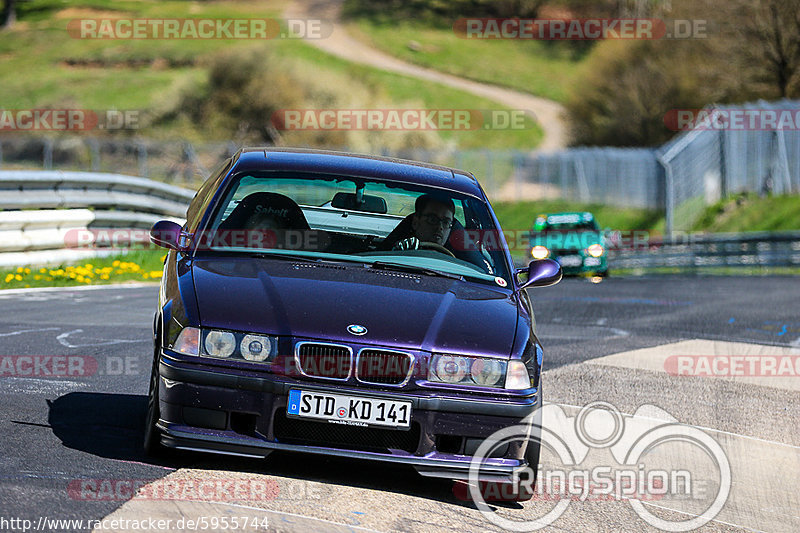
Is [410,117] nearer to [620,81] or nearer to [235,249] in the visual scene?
[620,81]

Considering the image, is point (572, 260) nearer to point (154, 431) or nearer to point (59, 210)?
point (59, 210)

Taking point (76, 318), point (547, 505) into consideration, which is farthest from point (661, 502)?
point (76, 318)

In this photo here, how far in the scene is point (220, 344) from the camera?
532cm

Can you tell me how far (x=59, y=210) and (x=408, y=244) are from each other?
1014 centimetres

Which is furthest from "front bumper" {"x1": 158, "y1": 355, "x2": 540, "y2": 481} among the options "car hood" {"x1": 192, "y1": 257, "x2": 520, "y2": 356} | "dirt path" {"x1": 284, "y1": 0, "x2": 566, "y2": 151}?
"dirt path" {"x1": 284, "y1": 0, "x2": 566, "y2": 151}

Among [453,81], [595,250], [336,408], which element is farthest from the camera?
[453,81]

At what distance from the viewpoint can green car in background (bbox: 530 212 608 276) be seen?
27094 mm

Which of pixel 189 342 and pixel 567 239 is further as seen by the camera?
pixel 567 239

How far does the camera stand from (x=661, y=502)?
6.11 m

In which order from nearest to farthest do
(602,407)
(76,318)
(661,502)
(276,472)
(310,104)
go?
(276,472)
(661,502)
(602,407)
(76,318)
(310,104)

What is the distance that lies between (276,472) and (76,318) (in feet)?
20.2

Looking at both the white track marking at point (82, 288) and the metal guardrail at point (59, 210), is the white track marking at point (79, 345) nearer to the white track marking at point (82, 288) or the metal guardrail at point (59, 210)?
the white track marking at point (82, 288)

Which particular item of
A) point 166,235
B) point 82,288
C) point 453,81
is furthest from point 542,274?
point 453,81

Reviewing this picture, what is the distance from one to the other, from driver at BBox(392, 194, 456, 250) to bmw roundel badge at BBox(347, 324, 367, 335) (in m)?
1.39
